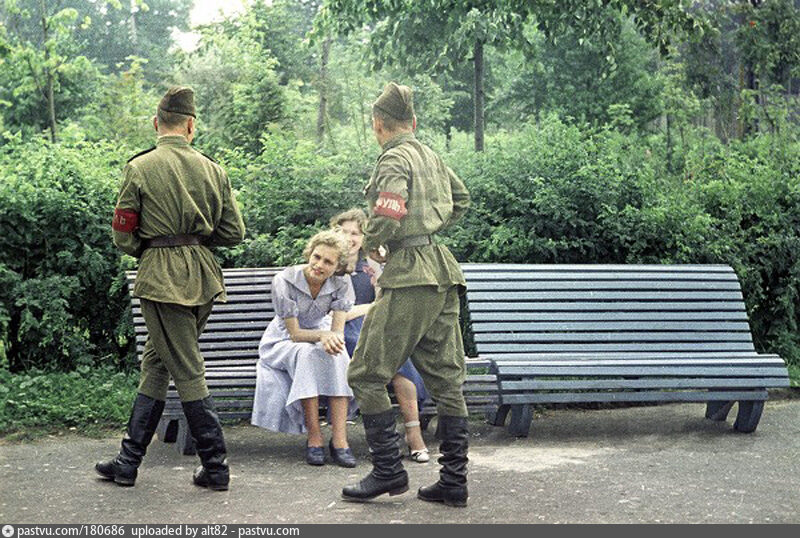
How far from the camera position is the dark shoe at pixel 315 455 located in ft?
21.5

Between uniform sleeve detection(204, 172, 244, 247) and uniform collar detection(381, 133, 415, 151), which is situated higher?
uniform collar detection(381, 133, 415, 151)

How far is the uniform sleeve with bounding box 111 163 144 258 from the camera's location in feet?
18.9

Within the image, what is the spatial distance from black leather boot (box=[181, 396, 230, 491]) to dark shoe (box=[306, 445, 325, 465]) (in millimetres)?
749

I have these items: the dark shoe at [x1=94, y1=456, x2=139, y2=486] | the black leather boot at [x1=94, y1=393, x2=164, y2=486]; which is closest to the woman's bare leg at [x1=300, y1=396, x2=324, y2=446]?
the black leather boot at [x1=94, y1=393, x2=164, y2=486]

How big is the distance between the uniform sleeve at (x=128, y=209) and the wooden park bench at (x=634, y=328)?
2431 mm

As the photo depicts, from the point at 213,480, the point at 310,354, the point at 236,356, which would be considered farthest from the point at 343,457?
the point at 236,356

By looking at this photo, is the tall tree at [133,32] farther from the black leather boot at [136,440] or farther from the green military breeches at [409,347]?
the green military breeches at [409,347]

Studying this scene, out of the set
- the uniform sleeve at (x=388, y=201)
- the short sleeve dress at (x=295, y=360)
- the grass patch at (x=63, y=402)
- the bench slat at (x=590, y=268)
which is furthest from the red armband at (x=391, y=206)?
the grass patch at (x=63, y=402)

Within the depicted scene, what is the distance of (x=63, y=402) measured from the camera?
7734mm

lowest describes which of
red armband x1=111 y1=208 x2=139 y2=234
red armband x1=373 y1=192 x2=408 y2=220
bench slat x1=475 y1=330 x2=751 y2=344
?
bench slat x1=475 y1=330 x2=751 y2=344

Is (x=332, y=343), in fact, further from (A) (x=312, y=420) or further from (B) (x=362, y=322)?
(B) (x=362, y=322)

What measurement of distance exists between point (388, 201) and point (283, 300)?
1537mm

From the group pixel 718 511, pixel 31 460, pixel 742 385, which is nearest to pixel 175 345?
pixel 31 460

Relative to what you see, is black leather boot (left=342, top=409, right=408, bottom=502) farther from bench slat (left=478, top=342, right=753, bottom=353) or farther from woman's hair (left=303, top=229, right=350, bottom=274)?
bench slat (left=478, top=342, right=753, bottom=353)
